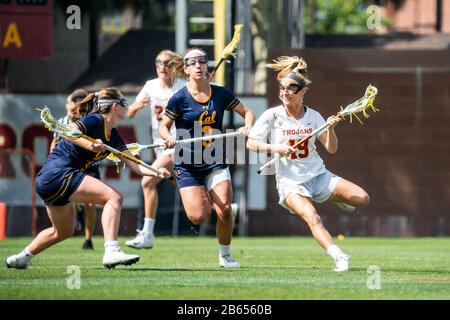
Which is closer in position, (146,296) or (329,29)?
(146,296)

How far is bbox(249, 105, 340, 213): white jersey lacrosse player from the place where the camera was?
42.2 feet

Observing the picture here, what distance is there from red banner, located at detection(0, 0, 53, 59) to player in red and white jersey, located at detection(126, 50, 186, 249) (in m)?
5.25

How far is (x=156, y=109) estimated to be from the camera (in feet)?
53.5

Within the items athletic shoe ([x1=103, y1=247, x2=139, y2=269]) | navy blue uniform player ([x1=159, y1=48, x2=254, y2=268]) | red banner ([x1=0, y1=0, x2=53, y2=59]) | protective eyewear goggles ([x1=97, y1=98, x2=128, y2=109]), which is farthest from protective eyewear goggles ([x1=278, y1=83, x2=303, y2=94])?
red banner ([x1=0, y1=0, x2=53, y2=59])

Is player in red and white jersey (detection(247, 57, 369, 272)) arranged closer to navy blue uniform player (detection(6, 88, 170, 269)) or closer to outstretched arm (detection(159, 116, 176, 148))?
outstretched arm (detection(159, 116, 176, 148))

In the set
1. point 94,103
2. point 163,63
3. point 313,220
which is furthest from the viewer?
point 163,63

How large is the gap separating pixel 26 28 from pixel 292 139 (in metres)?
9.52

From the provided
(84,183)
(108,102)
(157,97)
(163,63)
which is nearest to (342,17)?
(157,97)

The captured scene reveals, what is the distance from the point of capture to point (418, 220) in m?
22.1

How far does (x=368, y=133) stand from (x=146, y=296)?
1259 cm

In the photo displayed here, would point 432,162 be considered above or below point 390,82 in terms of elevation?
below

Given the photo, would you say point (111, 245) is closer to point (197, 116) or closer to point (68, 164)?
point (68, 164)
